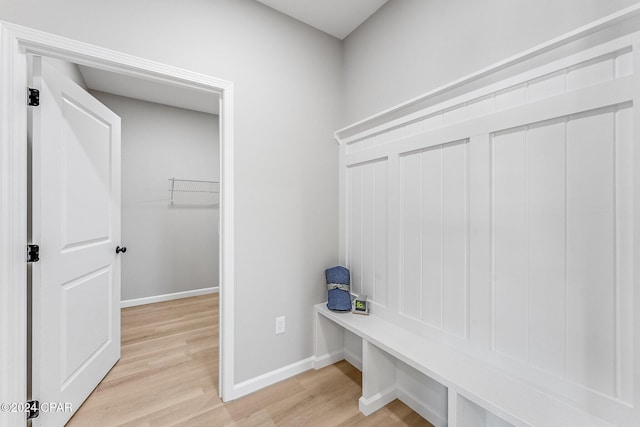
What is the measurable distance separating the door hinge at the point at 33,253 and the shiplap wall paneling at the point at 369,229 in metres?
1.84

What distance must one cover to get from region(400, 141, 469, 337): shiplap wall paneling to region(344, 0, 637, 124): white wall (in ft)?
1.43

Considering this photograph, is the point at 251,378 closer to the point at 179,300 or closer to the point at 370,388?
the point at 370,388

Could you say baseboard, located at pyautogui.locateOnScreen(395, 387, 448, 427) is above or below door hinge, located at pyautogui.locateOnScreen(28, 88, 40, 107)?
below

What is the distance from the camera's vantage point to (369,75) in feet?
6.53

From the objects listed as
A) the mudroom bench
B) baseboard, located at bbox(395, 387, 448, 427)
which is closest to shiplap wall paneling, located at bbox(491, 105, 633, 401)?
the mudroom bench

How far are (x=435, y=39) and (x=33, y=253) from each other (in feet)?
7.95

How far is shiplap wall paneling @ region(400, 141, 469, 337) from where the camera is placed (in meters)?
1.40

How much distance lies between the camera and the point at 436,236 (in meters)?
1.52

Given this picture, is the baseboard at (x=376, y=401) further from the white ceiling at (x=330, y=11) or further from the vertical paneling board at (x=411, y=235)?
the white ceiling at (x=330, y=11)

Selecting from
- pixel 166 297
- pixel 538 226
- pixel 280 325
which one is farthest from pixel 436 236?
pixel 166 297

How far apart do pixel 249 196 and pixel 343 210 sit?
2.54 ft

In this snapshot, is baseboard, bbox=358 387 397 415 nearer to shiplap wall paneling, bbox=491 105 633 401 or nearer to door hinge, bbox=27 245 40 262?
shiplap wall paneling, bbox=491 105 633 401

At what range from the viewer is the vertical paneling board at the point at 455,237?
139 cm

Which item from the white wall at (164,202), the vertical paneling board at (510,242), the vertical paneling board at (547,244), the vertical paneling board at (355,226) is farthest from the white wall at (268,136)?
the white wall at (164,202)
